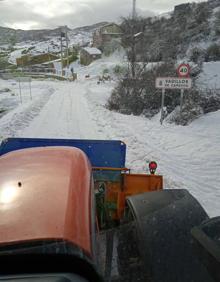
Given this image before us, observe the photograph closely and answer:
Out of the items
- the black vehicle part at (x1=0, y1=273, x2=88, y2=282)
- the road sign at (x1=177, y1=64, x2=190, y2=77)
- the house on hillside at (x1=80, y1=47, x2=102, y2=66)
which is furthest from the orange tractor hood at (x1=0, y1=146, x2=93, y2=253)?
the house on hillside at (x1=80, y1=47, x2=102, y2=66)

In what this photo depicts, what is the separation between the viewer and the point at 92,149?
4980 mm

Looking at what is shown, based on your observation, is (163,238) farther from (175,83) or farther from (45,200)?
(175,83)

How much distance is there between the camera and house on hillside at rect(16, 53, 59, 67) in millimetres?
87250

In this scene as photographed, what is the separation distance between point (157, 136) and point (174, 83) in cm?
282

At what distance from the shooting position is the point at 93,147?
16.4 feet

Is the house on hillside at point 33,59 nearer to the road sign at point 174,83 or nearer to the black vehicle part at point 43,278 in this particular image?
the road sign at point 174,83

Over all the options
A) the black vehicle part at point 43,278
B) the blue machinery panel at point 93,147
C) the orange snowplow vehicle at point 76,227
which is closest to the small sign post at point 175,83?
the blue machinery panel at point 93,147

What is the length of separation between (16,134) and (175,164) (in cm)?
589

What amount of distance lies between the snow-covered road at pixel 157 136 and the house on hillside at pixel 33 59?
234 feet

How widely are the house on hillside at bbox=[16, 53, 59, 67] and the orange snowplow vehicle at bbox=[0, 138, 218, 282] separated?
86224 millimetres

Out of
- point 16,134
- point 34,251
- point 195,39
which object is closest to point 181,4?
point 195,39

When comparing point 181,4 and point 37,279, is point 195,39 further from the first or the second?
point 37,279

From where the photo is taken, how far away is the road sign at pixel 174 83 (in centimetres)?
1420

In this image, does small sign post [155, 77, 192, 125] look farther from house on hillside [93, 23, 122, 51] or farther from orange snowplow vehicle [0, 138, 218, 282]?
house on hillside [93, 23, 122, 51]
